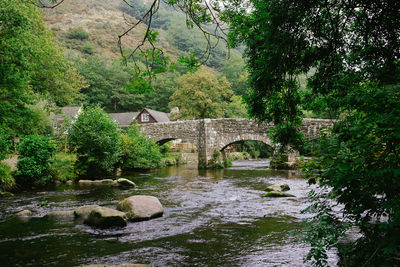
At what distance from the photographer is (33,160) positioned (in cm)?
1110

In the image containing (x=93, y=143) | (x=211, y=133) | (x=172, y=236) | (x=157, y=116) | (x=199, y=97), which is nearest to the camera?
(x=172, y=236)

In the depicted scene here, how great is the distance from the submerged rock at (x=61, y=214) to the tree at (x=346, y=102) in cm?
580

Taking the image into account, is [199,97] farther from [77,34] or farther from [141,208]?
[77,34]

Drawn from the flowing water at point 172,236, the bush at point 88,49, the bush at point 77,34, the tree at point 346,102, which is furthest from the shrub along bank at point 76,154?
the bush at point 77,34

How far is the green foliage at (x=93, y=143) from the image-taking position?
14.5m

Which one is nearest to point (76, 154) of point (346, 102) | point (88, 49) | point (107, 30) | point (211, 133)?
point (211, 133)

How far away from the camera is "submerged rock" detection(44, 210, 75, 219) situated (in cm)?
716

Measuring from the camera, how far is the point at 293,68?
3480mm

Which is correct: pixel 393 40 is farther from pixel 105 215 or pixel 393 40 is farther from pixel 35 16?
pixel 35 16

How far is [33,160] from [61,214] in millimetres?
4951

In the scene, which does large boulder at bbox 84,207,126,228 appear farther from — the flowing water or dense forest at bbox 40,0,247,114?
dense forest at bbox 40,0,247,114

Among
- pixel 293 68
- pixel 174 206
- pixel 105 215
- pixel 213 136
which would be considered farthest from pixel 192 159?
pixel 293 68

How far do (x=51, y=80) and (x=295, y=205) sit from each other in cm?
2046

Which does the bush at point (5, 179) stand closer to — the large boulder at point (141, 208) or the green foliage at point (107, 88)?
the large boulder at point (141, 208)
